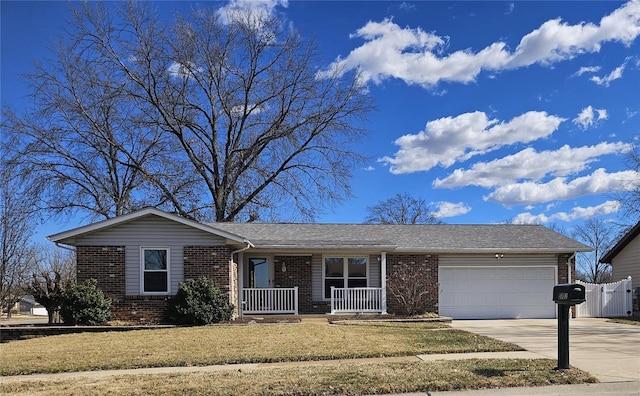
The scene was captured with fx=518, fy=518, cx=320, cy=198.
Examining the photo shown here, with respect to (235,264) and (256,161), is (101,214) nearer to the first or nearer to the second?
(256,161)

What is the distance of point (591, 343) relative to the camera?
1109cm

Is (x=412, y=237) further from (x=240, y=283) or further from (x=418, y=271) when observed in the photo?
(x=240, y=283)

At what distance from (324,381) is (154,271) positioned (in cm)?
1023

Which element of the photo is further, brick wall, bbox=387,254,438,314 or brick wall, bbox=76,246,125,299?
brick wall, bbox=387,254,438,314

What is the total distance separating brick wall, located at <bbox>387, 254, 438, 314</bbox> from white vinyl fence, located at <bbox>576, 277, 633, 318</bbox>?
557 cm

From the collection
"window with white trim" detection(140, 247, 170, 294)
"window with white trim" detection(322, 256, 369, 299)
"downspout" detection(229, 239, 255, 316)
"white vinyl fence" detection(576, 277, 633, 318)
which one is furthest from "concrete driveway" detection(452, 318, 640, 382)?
"window with white trim" detection(140, 247, 170, 294)

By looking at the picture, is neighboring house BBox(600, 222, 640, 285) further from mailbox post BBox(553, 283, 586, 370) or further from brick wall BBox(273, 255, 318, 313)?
mailbox post BBox(553, 283, 586, 370)

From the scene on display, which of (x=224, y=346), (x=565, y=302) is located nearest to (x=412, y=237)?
(x=224, y=346)

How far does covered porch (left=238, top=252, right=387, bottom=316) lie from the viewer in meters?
17.8

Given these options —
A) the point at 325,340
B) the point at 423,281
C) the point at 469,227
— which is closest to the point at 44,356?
the point at 325,340

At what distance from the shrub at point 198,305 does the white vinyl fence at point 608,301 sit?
13.0m

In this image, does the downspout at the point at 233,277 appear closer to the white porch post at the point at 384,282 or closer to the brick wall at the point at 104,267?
the brick wall at the point at 104,267

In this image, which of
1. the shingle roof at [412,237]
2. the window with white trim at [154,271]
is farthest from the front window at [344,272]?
the window with white trim at [154,271]

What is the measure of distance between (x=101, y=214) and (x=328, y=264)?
17202 millimetres
